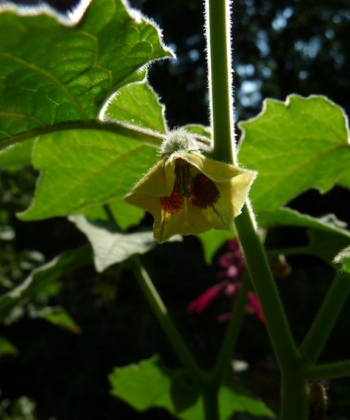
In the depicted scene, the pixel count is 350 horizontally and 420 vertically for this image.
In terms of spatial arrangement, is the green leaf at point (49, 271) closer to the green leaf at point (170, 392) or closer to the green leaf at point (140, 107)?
the green leaf at point (170, 392)

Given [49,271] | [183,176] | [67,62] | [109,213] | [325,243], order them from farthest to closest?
[109,213]
[49,271]
[325,243]
[183,176]
[67,62]

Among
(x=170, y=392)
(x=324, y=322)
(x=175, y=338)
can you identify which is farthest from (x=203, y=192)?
(x=170, y=392)

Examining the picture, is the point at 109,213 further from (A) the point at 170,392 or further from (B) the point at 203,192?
(B) the point at 203,192

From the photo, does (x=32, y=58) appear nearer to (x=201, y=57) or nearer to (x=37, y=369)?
(x=37, y=369)

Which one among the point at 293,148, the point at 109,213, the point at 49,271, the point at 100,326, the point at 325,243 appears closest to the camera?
the point at 293,148

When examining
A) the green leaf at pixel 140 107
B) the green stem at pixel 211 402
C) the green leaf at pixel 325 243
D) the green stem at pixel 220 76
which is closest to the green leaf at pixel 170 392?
the green stem at pixel 211 402

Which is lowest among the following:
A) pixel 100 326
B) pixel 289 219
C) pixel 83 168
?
pixel 100 326

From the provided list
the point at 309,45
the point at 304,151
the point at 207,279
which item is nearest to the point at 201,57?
the point at 309,45

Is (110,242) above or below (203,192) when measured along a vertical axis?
below
